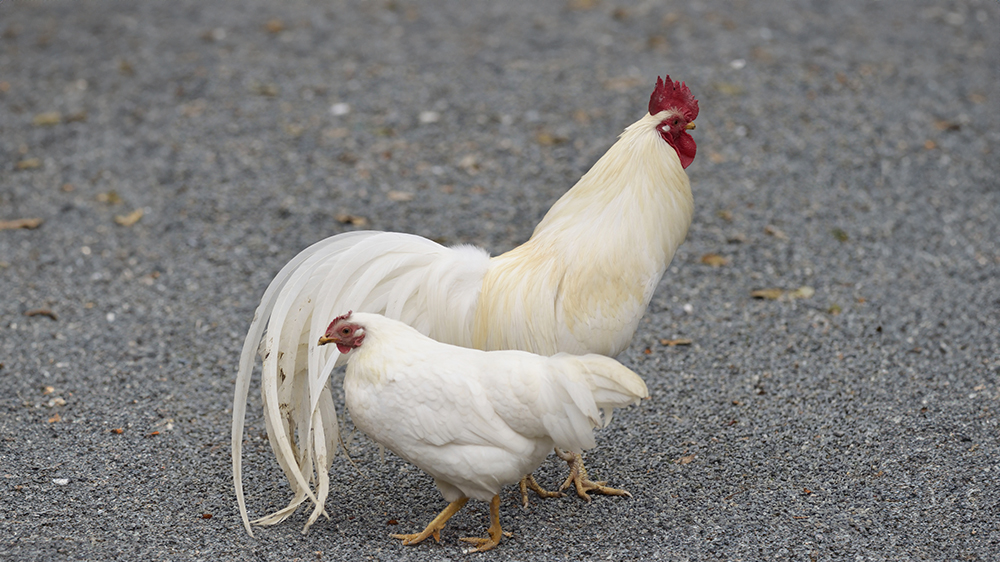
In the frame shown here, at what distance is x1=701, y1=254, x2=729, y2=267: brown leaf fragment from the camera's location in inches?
297

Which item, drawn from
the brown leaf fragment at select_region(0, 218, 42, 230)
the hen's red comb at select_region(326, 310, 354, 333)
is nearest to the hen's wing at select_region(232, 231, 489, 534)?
the hen's red comb at select_region(326, 310, 354, 333)

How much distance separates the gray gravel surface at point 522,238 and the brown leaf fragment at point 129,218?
0.05 metres

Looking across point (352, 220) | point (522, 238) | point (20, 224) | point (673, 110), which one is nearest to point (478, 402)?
point (673, 110)

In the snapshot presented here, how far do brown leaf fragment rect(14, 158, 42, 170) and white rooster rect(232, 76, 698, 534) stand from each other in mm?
5606

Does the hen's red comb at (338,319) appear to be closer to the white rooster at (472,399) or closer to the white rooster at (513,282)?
the white rooster at (472,399)

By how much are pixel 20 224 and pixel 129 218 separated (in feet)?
3.03

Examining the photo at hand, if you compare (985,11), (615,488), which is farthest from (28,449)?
(985,11)

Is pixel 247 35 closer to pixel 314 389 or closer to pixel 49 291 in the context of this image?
pixel 49 291

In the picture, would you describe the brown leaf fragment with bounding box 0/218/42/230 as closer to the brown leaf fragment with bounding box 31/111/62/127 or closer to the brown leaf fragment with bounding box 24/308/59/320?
the brown leaf fragment with bounding box 24/308/59/320

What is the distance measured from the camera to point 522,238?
7.89 meters

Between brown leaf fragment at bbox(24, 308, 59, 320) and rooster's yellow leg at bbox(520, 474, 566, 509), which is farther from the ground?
rooster's yellow leg at bbox(520, 474, 566, 509)

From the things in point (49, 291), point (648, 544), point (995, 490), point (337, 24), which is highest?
point (337, 24)

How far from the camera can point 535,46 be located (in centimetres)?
1079

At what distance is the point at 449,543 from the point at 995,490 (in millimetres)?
2846
